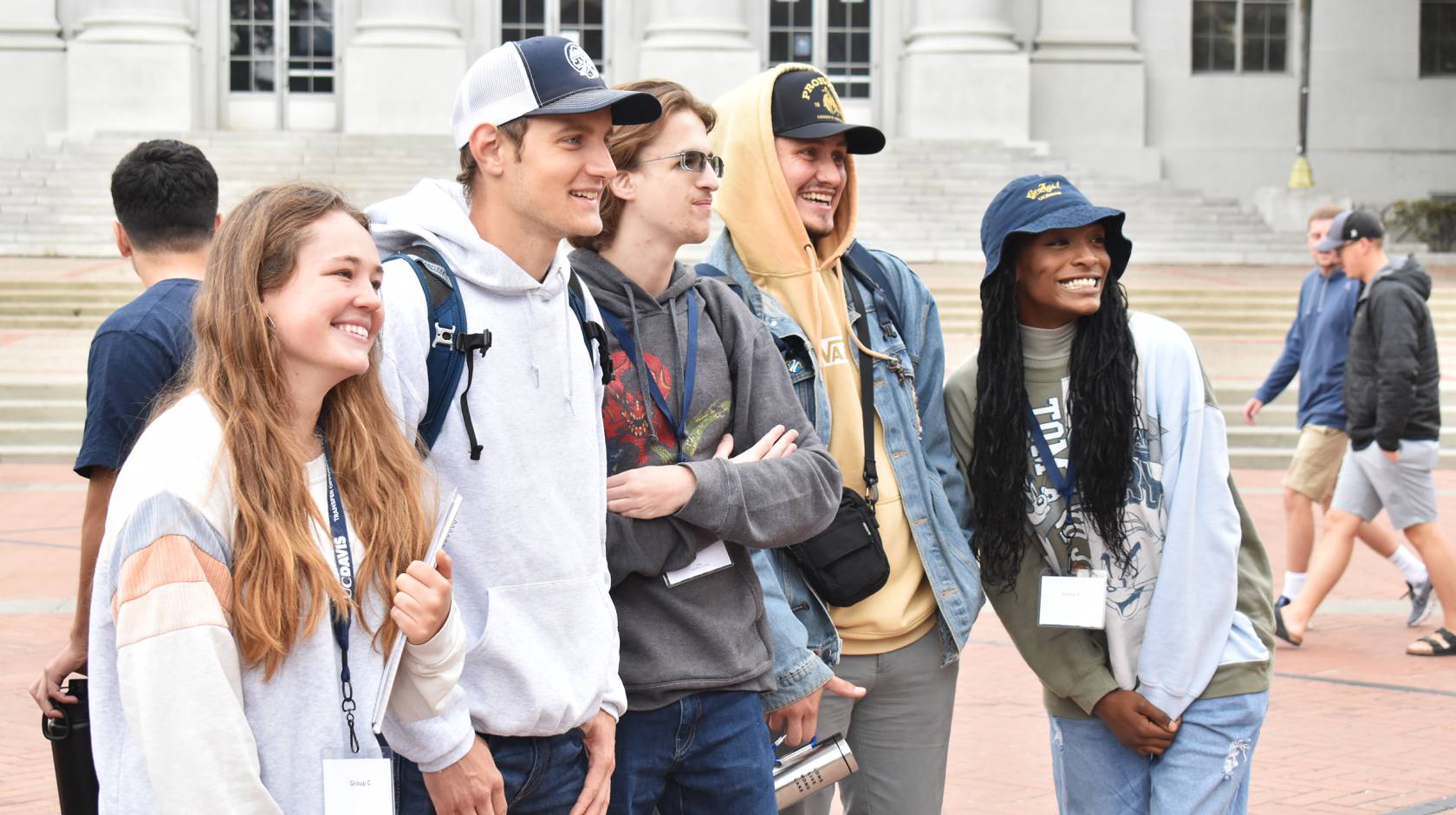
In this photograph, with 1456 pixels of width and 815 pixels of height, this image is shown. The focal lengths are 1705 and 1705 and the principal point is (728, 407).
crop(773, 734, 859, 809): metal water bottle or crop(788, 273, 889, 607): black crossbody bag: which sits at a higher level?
crop(788, 273, 889, 607): black crossbody bag

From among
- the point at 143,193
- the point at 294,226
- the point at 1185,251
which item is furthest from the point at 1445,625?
the point at 1185,251

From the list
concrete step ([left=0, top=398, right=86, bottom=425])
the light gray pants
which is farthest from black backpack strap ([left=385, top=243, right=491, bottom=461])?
concrete step ([left=0, top=398, right=86, bottom=425])

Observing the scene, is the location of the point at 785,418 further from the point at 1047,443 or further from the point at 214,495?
the point at 214,495

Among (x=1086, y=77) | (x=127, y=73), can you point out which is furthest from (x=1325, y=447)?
(x=127, y=73)

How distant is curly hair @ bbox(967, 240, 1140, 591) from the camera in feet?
12.0

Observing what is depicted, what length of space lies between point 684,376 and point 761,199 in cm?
69

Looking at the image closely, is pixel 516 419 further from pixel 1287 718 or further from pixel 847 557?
pixel 1287 718

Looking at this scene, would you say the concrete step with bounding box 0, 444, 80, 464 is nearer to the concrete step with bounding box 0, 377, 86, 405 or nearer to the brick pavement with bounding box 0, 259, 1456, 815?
the concrete step with bounding box 0, 377, 86, 405

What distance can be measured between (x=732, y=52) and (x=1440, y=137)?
12.9 metres

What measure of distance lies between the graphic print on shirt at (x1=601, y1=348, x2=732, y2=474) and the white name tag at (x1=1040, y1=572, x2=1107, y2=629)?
0.92m

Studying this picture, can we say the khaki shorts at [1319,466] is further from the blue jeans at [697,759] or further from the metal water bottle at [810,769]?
the blue jeans at [697,759]

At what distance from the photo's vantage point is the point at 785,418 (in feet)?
11.1

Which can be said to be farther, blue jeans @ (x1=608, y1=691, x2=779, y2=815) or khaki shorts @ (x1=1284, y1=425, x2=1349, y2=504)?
khaki shorts @ (x1=1284, y1=425, x2=1349, y2=504)

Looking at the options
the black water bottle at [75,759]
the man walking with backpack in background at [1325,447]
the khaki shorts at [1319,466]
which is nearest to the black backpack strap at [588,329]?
the black water bottle at [75,759]
